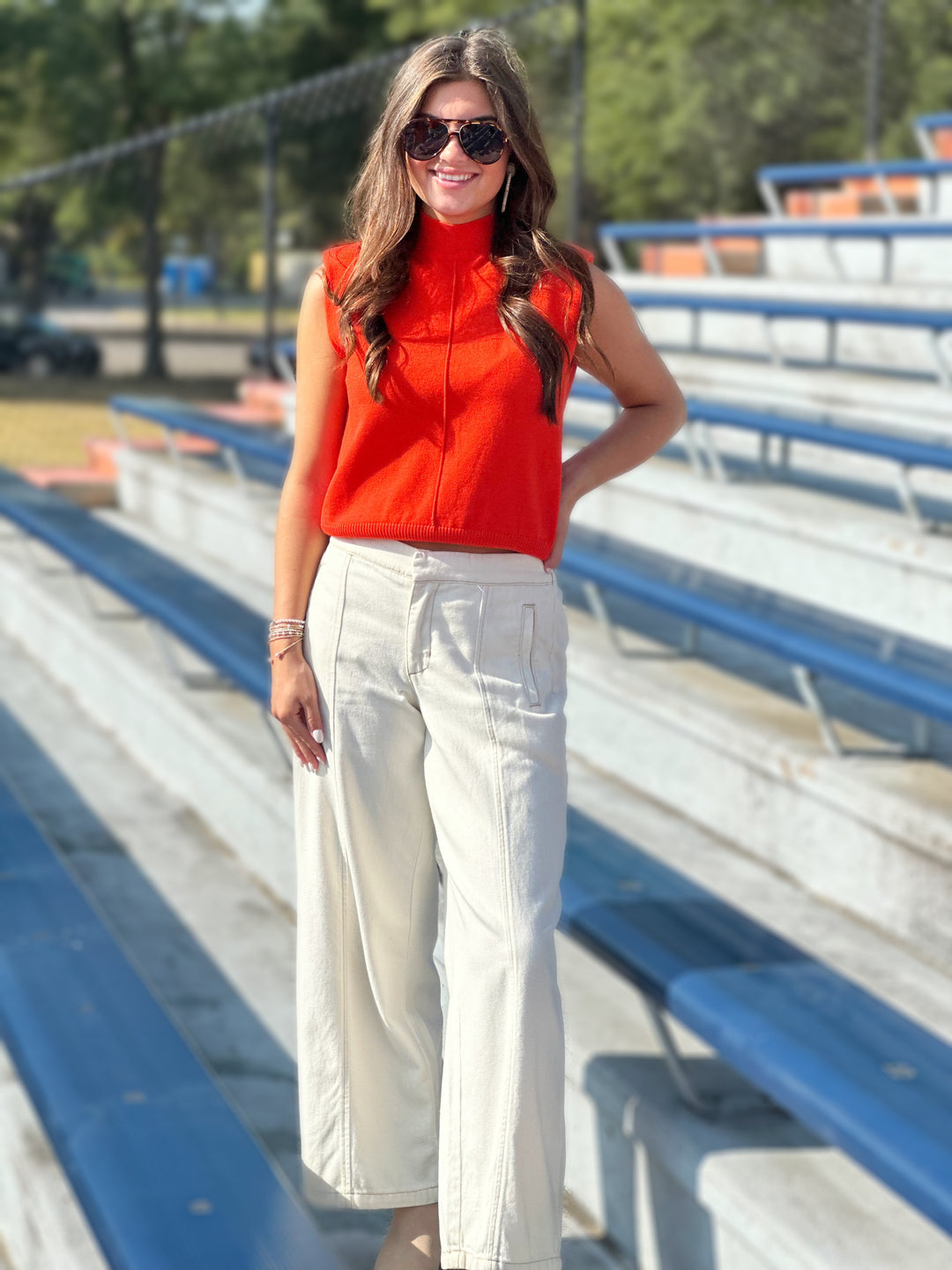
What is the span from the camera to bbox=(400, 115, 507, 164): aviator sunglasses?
175 cm

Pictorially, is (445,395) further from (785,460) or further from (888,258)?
(888,258)

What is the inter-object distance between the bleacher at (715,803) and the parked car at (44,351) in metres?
16.6

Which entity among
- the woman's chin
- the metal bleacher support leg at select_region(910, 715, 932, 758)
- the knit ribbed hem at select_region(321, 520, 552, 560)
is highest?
the woman's chin

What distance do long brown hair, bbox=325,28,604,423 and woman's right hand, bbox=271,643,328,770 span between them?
0.33 meters

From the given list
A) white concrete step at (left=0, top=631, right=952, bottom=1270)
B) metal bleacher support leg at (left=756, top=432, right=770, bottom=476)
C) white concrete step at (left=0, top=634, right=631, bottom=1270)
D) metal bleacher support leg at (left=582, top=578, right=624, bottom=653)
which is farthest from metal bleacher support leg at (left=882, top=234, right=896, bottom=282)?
white concrete step at (left=0, top=631, right=952, bottom=1270)

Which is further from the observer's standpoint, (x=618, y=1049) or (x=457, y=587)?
(x=618, y=1049)

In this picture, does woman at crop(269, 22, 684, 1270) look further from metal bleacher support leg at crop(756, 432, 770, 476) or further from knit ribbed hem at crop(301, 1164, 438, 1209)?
metal bleacher support leg at crop(756, 432, 770, 476)

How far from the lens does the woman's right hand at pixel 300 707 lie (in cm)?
183

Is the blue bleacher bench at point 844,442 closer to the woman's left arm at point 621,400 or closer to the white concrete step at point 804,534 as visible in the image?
the white concrete step at point 804,534

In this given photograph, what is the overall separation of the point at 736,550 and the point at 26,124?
21528 mm

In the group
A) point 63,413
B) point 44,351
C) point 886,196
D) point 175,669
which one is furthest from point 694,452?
point 44,351

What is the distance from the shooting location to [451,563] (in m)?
1.77

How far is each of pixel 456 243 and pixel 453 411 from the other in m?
0.20

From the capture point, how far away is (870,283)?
7082 millimetres
